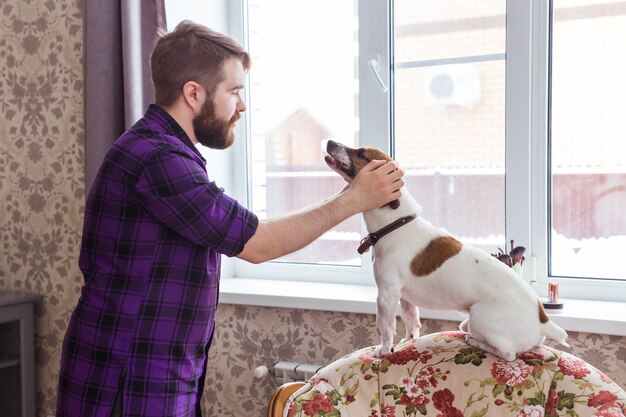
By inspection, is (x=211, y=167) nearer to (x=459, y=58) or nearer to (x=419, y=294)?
(x=459, y=58)

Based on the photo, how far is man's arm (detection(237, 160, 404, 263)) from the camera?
4.66 ft

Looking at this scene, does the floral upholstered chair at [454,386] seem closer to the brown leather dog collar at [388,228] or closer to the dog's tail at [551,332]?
the dog's tail at [551,332]

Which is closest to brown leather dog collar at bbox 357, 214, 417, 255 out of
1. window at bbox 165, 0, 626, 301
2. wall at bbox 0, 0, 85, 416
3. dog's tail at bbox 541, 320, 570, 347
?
dog's tail at bbox 541, 320, 570, 347

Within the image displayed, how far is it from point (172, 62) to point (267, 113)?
3.66 feet

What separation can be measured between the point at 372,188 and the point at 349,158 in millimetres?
113

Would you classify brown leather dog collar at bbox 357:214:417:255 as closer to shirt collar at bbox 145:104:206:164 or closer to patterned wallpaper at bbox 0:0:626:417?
shirt collar at bbox 145:104:206:164

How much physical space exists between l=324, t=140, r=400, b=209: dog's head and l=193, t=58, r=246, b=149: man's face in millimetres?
240

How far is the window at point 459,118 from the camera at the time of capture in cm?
205

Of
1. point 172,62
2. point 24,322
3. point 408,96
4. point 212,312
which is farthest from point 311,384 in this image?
point 24,322

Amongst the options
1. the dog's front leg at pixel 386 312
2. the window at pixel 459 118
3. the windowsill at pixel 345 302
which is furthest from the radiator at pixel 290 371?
the dog's front leg at pixel 386 312

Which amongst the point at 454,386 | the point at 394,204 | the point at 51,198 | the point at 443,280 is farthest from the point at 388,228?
the point at 51,198

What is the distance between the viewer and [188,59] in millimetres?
1473

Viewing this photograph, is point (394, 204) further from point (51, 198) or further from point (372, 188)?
point (51, 198)

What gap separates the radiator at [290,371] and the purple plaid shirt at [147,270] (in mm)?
701
